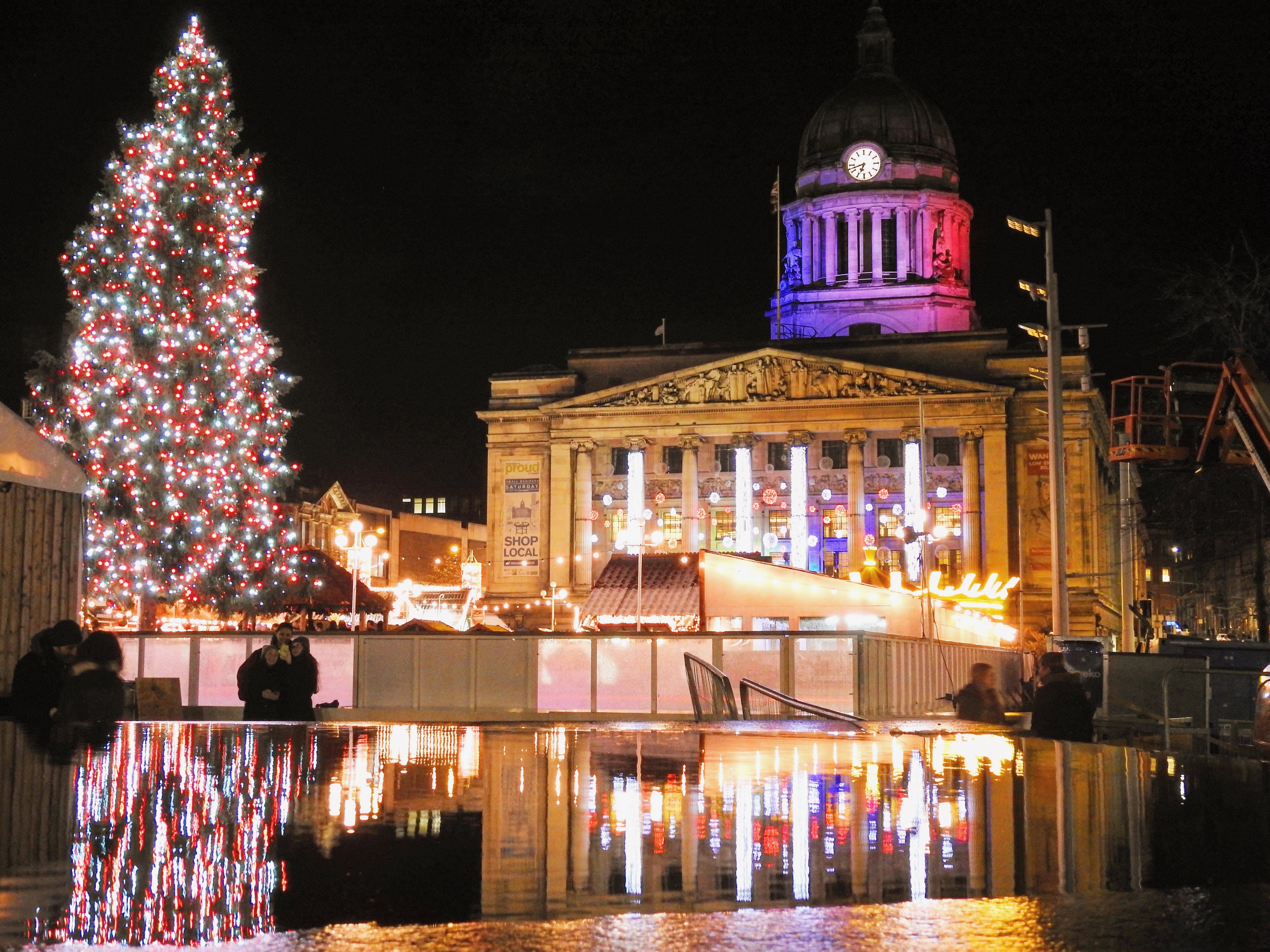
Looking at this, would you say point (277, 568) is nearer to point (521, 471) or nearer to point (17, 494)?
point (17, 494)

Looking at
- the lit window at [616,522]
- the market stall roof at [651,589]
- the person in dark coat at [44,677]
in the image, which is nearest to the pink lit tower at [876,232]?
the lit window at [616,522]

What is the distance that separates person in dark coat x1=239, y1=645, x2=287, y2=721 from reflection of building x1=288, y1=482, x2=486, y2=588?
69260 mm

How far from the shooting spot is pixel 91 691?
569 inches

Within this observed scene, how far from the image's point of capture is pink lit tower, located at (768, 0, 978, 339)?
105062mm

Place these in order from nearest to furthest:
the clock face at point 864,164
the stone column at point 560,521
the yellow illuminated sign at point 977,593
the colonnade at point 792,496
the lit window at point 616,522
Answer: the yellow illuminated sign at point 977,593, the colonnade at point 792,496, the stone column at point 560,521, the lit window at point 616,522, the clock face at point 864,164

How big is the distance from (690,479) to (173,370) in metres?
60.7

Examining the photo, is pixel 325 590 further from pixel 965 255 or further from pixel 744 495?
pixel 965 255

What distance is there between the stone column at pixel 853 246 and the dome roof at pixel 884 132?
1831 millimetres

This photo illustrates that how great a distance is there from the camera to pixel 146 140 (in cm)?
3325

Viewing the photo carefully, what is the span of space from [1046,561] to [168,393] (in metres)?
61.3

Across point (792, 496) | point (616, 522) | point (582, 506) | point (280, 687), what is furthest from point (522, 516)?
point (280, 687)

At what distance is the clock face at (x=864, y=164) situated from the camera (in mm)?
106250

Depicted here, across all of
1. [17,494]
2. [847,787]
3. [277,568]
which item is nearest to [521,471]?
[277,568]

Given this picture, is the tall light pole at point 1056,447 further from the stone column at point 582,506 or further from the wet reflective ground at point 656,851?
the stone column at point 582,506
